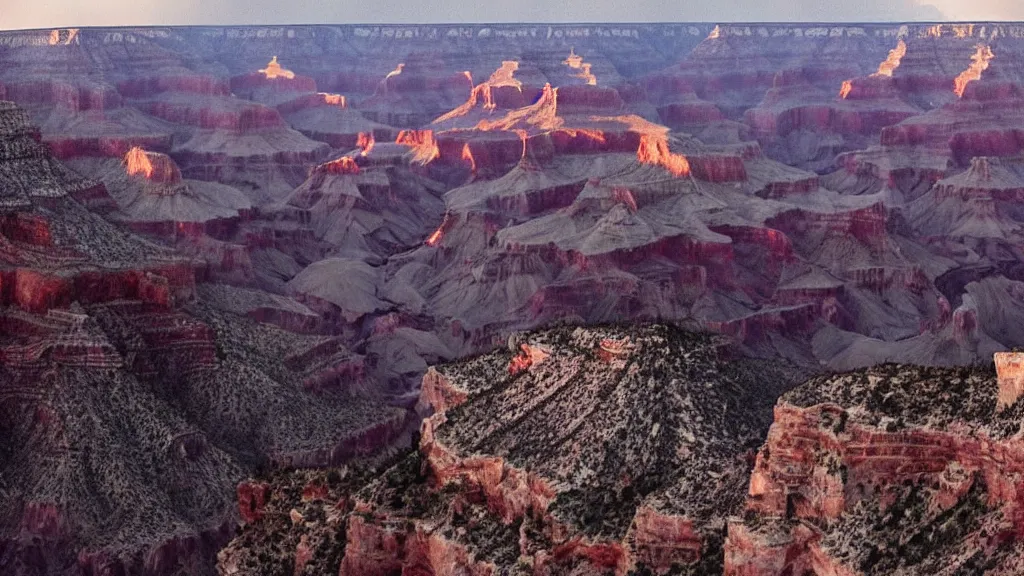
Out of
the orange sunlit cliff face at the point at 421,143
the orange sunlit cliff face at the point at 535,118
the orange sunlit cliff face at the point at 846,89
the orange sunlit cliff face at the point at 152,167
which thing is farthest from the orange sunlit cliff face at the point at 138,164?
the orange sunlit cliff face at the point at 846,89

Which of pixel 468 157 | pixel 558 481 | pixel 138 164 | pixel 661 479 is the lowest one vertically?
pixel 468 157

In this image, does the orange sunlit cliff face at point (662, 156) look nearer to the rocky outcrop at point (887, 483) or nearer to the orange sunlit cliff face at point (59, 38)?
the orange sunlit cliff face at point (59, 38)

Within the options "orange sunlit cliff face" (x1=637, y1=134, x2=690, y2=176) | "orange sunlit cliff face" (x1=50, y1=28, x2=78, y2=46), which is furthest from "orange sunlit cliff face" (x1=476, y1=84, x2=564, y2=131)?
"orange sunlit cliff face" (x1=50, y1=28, x2=78, y2=46)

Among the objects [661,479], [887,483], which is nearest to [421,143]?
[661,479]

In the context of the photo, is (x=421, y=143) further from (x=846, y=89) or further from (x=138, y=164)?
(x=846, y=89)

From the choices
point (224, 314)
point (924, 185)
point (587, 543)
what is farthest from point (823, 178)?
point (587, 543)

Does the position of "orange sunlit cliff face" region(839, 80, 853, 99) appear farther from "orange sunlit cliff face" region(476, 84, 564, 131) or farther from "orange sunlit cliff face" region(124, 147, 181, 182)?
"orange sunlit cliff face" region(124, 147, 181, 182)
